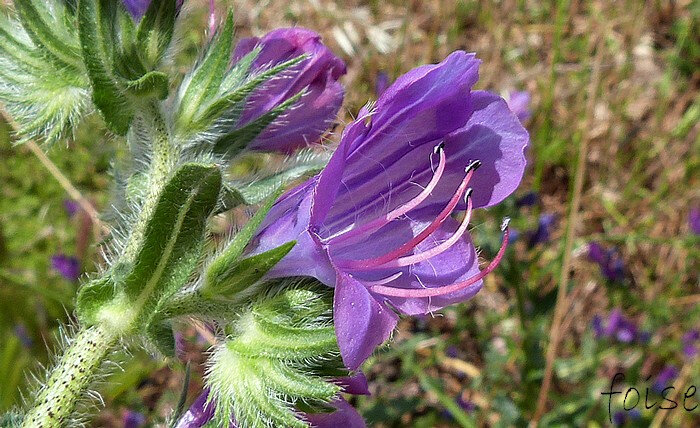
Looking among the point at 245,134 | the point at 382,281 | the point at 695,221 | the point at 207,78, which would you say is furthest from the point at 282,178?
the point at 695,221

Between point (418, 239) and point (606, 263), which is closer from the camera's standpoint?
point (418, 239)

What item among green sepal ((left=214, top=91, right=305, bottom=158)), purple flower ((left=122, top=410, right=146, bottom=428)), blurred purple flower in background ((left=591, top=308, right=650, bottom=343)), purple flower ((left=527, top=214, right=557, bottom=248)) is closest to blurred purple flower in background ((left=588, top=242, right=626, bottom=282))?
blurred purple flower in background ((left=591, top=308, right=650, bottom=343))

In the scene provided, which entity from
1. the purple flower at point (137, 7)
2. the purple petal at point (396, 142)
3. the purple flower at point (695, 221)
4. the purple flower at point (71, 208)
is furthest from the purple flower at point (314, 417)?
the purple flower at point (695, 221)

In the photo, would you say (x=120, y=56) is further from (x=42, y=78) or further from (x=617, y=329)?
(x=617, y=329)

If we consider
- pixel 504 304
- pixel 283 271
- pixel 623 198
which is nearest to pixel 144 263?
pixel 283 271

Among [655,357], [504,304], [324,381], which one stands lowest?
[655,357]

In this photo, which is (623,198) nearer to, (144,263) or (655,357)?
(655,357)
